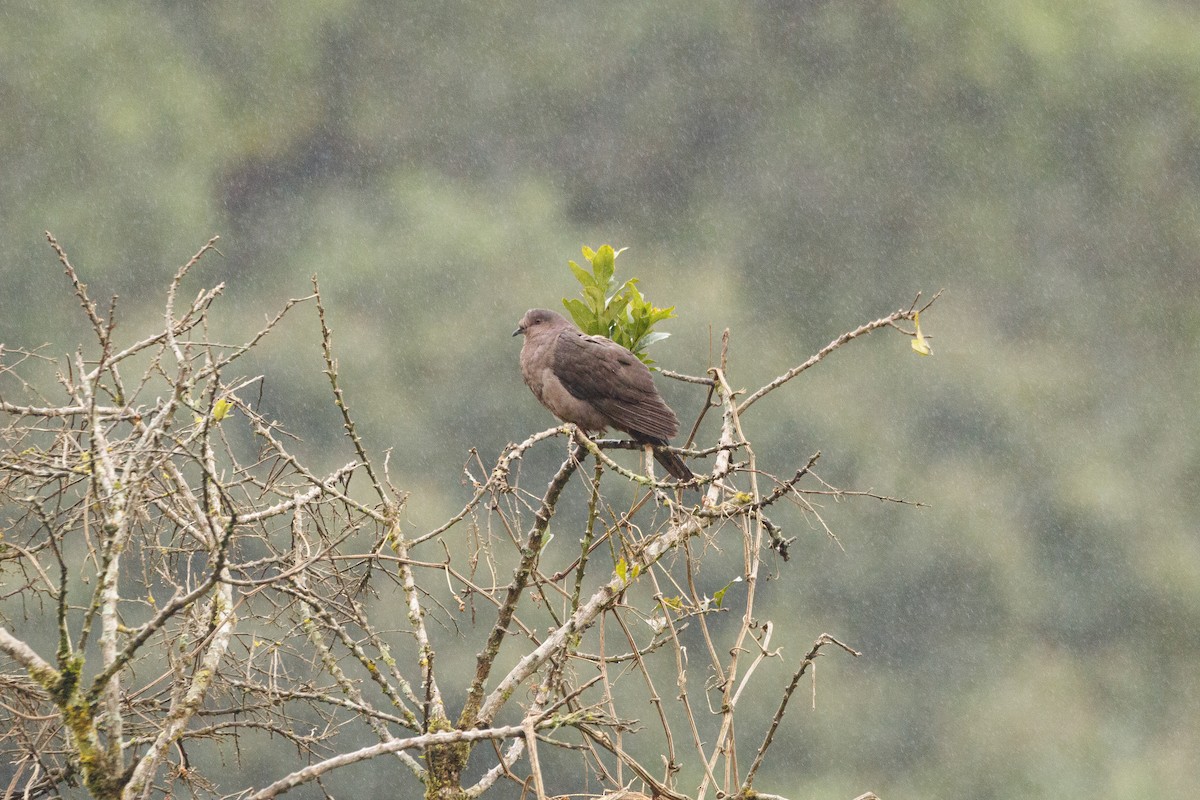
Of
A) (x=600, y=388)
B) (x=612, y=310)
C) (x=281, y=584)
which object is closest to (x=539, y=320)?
(x=600, y=388)

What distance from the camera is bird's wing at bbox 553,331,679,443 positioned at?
3330 mm

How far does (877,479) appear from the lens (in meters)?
14.8

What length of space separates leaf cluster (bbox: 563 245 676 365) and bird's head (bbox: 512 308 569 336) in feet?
2.29

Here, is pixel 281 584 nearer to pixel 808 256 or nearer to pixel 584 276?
pixel 584 276

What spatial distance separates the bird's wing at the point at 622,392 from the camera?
3330 millimetres

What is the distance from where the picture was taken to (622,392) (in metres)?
3.37

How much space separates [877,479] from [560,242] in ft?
17.0

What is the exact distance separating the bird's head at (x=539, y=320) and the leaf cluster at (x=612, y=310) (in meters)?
0.70

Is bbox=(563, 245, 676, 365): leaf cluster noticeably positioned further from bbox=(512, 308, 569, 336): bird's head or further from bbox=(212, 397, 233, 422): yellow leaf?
bbox=(212, 397, 233, 422): yellow leaf

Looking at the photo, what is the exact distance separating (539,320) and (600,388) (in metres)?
0.62

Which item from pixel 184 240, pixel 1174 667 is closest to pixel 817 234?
pixel 1174 667

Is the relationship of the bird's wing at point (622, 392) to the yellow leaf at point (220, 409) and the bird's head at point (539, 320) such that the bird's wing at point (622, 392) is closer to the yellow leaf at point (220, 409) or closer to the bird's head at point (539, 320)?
the bird's head at point (539, 320)

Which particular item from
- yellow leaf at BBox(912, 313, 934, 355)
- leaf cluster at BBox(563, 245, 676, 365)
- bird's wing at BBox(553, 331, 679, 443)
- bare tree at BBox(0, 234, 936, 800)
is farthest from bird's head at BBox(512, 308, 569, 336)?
yellow leaf at BBox(912, 313, 934, 355)

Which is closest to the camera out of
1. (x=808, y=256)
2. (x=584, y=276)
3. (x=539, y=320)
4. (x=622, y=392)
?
(x=584, y=276)
